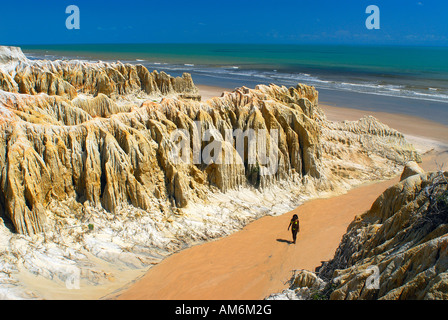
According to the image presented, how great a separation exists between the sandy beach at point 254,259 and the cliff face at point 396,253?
6.63 ft

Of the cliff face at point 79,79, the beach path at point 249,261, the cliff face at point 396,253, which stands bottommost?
the beach path at point 249,261

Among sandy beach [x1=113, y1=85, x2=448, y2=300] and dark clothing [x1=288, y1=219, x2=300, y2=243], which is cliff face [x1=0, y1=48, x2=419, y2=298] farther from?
dark clothing [x1=288, y1=219, x2=300, y2=243]

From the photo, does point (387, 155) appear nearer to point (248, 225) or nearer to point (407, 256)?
point (248, 225)

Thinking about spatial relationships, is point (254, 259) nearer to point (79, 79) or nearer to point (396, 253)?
point (396, 253)

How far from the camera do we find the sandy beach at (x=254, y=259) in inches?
426

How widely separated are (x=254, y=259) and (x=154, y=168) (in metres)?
4.92

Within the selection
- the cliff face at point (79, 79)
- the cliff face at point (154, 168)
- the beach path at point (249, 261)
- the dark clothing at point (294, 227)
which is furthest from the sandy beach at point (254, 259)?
the cliff face at point (79, 79)

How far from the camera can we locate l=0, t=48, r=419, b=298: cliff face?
37.2 feet

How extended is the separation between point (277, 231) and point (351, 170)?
7.76m

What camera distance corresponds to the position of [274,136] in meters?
Result: 17.3

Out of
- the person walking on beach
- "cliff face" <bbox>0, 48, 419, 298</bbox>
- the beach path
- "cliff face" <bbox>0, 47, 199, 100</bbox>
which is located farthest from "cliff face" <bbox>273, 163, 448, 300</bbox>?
"cliff face" <bbox>0, 47, 199, 100</bbox>

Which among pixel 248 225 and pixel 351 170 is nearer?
pixel 248 225

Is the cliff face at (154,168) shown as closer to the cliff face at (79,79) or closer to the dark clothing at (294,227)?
the cliff face at (79,79)
